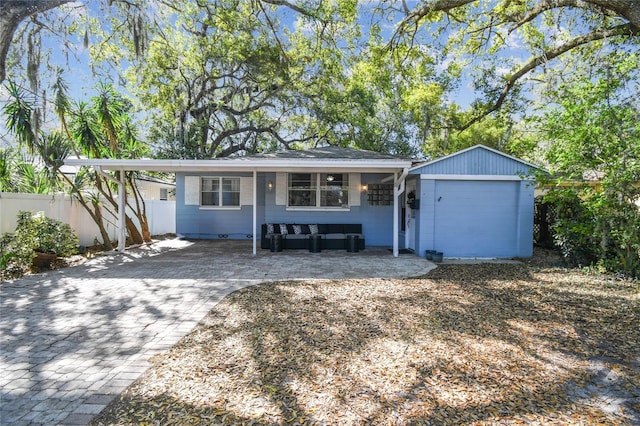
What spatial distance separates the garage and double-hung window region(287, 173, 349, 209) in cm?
284

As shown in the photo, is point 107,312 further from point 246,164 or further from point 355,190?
point 355,190

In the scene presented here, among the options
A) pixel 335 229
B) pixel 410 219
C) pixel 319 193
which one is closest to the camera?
pixel 410 219

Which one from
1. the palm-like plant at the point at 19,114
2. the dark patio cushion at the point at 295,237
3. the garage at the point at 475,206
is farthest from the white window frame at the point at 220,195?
the garage at the point at 475,206

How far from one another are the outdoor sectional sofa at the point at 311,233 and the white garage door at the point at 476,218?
2.33 meters

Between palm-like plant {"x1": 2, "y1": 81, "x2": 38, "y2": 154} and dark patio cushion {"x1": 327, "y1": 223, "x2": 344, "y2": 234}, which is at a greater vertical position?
palm-like plant {"x1": 2, "y1": 81, "x2": 38, "y2": 154}

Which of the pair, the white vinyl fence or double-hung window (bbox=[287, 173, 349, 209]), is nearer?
the white vinyl fence

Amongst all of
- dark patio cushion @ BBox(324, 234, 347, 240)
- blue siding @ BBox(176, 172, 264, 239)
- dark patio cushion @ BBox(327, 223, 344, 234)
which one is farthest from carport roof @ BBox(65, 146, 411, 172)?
blue siding @ BBox(176, 172, 264, 239)

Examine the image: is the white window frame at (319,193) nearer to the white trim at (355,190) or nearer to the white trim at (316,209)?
the white trim at (316,209)

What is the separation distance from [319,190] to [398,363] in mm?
8270

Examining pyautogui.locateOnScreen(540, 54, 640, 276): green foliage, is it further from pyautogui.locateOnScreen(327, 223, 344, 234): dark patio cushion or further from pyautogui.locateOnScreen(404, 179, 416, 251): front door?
pyautogui.locateOnScreen(327, 223, 344, 234): dark patio cushion

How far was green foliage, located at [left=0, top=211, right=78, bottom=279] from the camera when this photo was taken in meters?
6.50

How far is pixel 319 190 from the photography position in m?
11.0

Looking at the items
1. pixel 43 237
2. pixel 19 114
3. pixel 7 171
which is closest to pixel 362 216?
pixel 43 237

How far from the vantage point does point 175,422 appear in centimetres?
219
